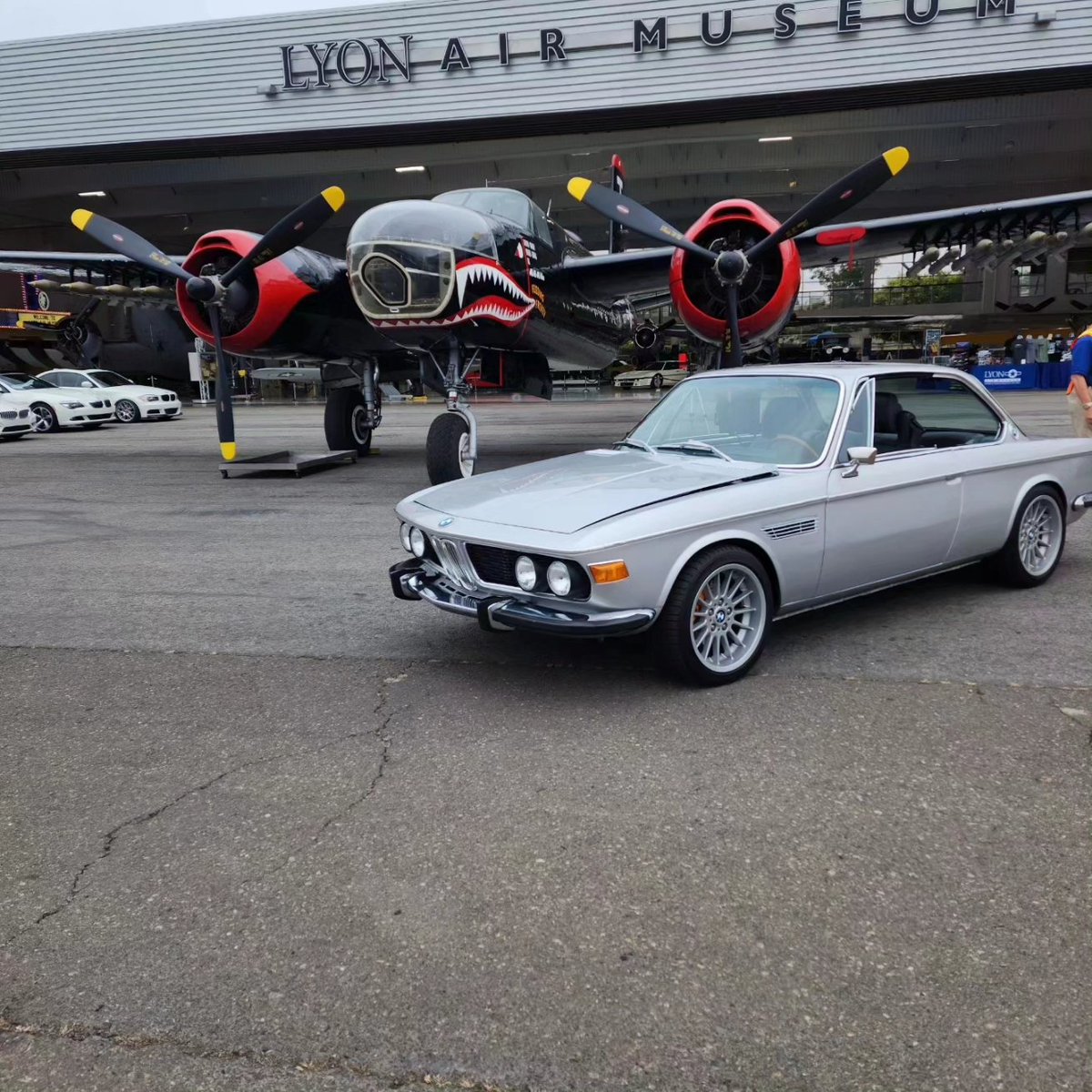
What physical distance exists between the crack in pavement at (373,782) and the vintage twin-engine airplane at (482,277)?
6182 millimetres

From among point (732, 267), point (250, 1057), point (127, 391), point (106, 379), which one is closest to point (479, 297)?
point (732, 267)

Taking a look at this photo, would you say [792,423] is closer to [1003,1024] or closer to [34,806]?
[1003,1024]

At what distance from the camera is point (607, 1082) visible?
1.95m

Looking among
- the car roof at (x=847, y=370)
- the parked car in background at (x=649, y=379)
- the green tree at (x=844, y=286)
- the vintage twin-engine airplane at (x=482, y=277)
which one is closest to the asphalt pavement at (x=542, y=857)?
the car roof at (x=847, y=370)

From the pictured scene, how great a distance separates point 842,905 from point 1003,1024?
1.71 ft

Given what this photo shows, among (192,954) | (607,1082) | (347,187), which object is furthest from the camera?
(347,187)

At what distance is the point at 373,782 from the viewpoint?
131 inches

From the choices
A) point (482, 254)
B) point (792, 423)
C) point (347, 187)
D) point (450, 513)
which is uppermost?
point (347, 187)

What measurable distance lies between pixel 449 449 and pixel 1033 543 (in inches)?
248

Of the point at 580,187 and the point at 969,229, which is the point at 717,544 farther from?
the point at 969,229

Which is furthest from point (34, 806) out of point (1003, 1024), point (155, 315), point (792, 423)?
point (155, 315)

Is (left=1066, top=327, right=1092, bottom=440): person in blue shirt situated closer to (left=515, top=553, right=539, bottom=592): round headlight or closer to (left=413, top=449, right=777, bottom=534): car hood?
(left=413, top=449, right=777, bottom=534): car hood

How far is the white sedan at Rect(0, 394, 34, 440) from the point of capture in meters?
20.0

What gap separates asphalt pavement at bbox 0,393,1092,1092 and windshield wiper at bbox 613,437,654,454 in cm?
125
